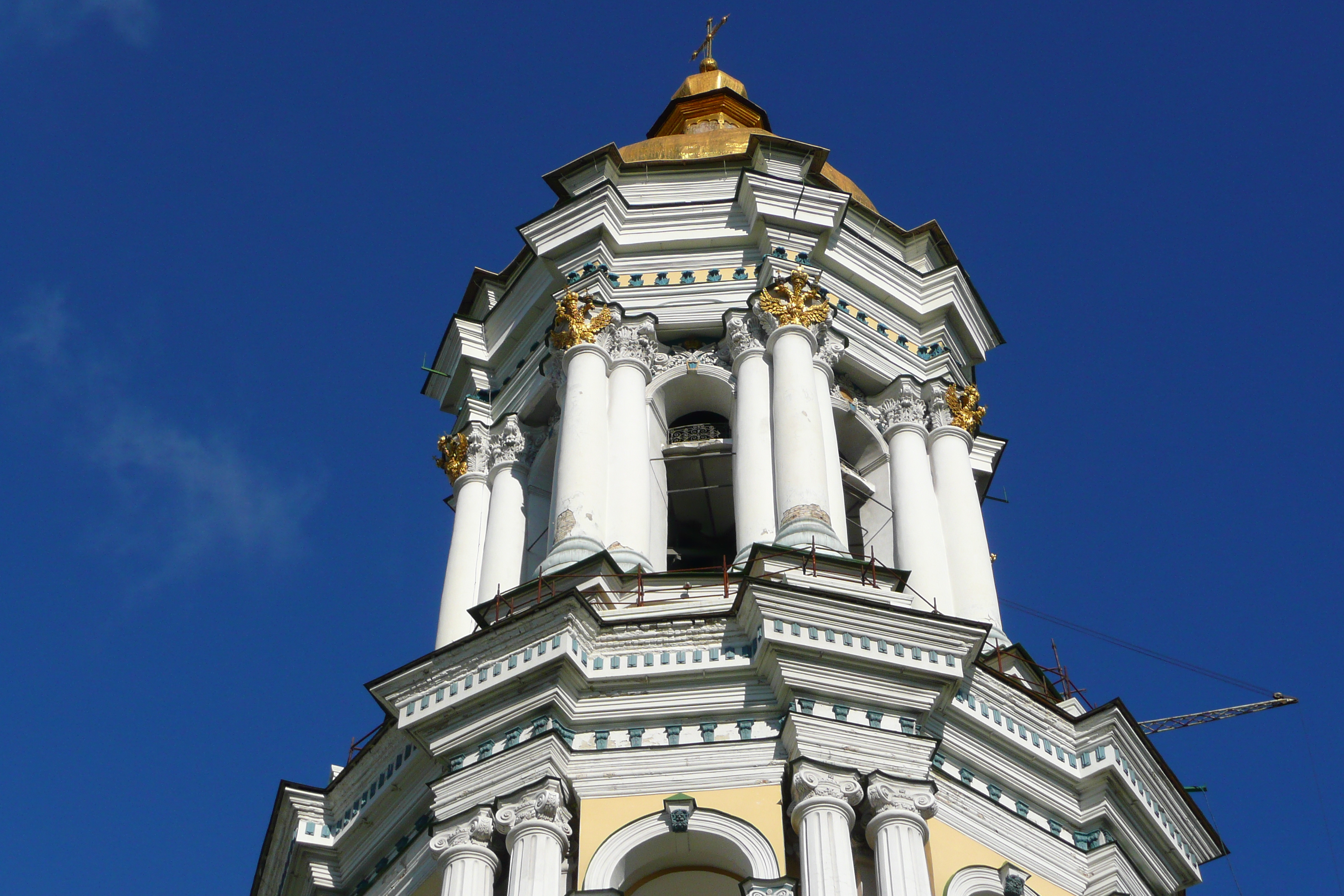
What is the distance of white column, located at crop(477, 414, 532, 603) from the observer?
23.3m

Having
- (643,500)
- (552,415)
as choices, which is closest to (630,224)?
(552,415)

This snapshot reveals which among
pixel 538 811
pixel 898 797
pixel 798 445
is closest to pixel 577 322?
pixel 798 445

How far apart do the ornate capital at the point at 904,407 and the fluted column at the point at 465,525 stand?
14.1ft

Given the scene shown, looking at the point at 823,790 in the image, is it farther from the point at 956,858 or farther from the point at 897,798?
the point at 956,858

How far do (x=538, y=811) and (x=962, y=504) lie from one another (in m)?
7.35

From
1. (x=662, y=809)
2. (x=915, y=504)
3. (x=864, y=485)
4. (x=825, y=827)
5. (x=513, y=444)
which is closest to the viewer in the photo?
(x=825, y=827)

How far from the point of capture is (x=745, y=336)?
2436cm

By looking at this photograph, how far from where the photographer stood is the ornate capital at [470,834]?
738 inches

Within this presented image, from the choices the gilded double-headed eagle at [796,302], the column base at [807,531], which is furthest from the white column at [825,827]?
the gilded double-headed eagle at [796,302]

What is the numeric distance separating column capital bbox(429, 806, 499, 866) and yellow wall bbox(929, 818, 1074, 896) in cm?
358

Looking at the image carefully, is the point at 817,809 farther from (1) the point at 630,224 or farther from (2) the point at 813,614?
(1) the point at 630,224

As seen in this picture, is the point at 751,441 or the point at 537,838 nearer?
the point at 537,838

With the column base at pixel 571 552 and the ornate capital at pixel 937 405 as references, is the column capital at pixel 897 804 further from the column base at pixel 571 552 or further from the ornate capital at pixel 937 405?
the ornate capital at pixel 937 405

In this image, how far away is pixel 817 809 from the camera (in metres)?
18.4
